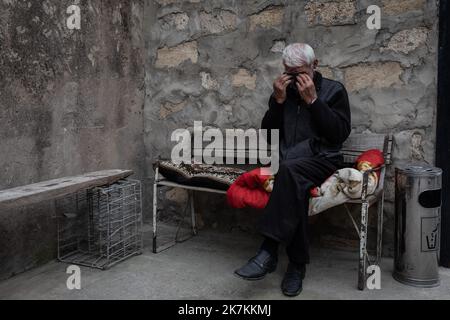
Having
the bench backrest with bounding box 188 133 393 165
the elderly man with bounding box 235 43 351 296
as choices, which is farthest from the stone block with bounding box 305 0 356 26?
the bench backrest with bounding box 188 133 393 165

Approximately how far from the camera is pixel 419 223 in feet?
8.80

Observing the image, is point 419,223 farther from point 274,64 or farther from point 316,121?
point 274,64

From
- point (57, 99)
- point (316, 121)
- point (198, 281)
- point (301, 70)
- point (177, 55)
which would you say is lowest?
point (198, 281)

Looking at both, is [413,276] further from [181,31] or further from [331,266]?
[181,31]

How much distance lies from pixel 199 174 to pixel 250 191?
48 cm

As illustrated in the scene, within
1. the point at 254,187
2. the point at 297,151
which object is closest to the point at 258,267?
the point at 254,187

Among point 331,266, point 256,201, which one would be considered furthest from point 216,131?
point 331,266

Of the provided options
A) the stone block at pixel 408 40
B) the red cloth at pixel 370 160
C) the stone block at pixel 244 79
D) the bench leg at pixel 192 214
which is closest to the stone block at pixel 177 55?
the stone block at pixel 244 79

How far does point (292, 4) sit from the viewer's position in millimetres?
3430

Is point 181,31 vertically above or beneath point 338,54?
above

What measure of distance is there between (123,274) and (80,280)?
0.84 feet

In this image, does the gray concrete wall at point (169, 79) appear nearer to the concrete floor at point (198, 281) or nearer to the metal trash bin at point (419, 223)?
the concrete floor at point (198, 281)
